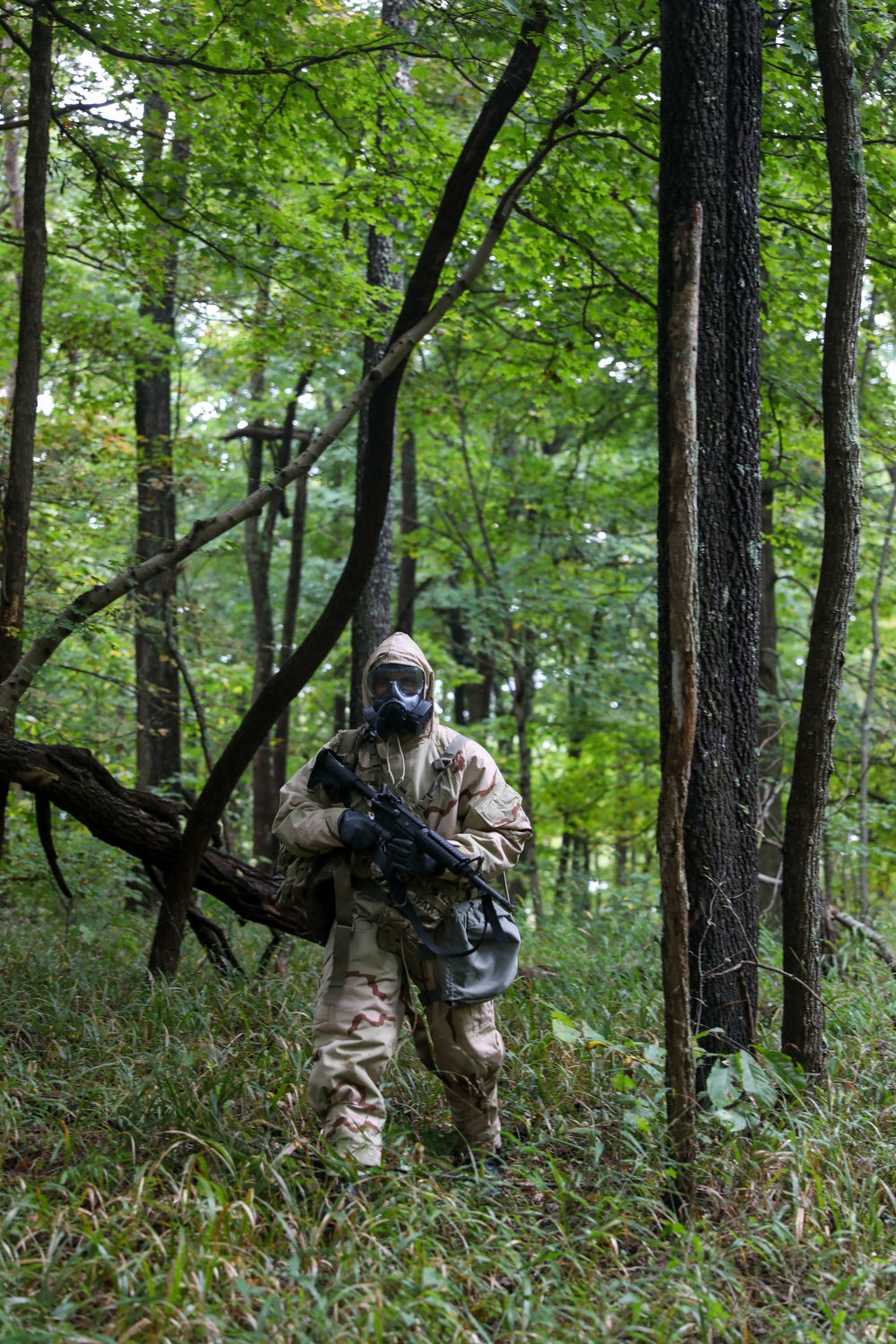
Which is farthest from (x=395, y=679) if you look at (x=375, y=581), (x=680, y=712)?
(x=375, y=581)

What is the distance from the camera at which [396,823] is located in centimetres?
395

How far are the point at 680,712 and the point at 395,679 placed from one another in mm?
1149

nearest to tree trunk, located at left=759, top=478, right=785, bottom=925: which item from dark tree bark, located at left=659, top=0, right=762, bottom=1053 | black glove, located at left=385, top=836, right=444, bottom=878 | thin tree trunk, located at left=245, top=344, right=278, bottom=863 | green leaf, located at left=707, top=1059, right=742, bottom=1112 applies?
thin tree trunk, located at left=245, top=344, right=278, bottom=863

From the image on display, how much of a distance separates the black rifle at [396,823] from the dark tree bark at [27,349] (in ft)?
9.82

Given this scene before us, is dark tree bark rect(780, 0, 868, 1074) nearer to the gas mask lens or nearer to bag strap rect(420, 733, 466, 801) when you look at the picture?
bag strap rect(420, 733, 466, 801)

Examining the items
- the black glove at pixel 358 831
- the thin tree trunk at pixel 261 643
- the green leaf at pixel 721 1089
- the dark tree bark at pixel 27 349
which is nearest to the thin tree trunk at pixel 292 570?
the thin tree trunk at pixel 261 643

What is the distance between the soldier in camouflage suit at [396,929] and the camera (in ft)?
12.3

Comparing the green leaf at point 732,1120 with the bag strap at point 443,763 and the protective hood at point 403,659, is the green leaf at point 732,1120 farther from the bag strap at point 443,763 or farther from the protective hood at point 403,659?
the protective hood at point 403,659

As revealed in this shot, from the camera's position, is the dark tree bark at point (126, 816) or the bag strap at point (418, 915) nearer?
the bag strap at point (418, 915)

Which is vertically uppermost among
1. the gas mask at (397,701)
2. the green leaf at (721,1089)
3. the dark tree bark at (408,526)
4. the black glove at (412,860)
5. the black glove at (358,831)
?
the dark tree bark at (408,526)

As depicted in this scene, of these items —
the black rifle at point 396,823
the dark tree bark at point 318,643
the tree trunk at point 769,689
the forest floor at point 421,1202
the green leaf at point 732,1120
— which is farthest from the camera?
the tree trunk at point 769,689

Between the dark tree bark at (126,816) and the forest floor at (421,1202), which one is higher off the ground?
the dark tree bark at (126,816)

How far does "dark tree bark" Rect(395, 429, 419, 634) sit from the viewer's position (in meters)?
14.7

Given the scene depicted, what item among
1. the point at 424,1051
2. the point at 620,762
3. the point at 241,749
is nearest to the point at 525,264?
the point at 241,749
